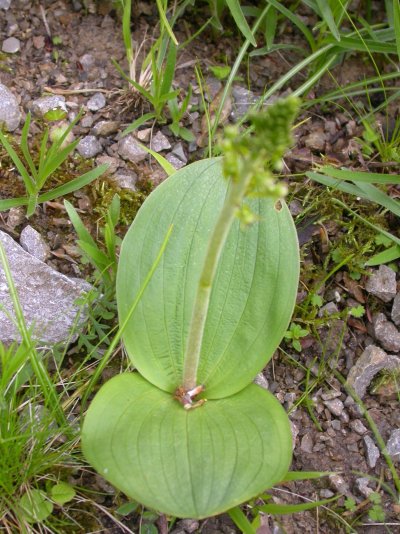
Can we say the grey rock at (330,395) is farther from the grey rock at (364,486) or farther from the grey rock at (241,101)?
the grey rock at (241,101)

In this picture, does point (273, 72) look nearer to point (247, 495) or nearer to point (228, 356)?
point (228, 356)

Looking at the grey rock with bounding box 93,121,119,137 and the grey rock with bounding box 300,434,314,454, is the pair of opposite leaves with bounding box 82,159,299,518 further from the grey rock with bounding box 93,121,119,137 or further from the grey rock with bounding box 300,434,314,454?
the grey rock with bounding box 93,121,119,137

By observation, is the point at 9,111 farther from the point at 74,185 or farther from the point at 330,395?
the point at 330,395

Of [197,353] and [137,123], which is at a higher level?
[137,123]

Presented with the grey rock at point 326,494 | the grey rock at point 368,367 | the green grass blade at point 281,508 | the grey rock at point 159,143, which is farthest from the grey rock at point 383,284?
the grey rock at point 159,143

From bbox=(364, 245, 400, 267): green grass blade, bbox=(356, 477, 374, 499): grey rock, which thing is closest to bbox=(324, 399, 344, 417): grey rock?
bbox=(356, 477, 374, 499): grey rock

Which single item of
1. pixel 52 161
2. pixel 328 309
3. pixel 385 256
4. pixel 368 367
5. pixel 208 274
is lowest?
pixel 368 367

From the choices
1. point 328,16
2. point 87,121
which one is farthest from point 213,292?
point 328,16

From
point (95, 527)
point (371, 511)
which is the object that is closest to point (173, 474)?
point (95, 527)
